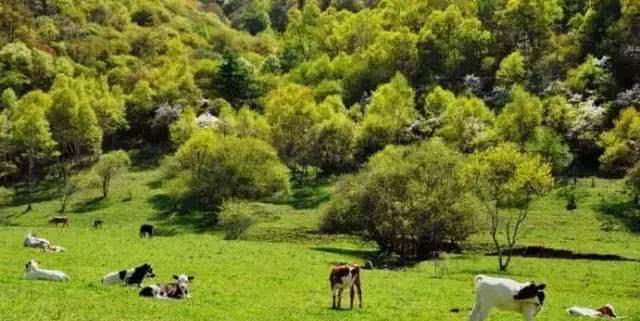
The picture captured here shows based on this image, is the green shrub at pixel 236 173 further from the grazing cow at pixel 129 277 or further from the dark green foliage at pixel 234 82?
the dark green foliage at pixel 234 82

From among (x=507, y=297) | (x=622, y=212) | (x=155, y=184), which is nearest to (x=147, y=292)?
(x=507, y=297)

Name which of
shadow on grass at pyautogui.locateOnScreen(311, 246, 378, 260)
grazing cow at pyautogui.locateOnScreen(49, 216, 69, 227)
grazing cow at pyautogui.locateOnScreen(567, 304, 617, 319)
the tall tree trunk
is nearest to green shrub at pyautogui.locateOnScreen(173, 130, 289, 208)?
grazing cow at pyautogui.locateOnScreen(49, 216, 69, 227)

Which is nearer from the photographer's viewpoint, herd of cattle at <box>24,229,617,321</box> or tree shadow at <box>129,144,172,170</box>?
herd of cattle at <box>24,229,617,321</box>

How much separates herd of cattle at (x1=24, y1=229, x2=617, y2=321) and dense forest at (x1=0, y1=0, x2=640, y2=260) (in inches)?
1096

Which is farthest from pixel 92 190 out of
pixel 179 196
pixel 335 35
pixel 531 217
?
pixel 335 35

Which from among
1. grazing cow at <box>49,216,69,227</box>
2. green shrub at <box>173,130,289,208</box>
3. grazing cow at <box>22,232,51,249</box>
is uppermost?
green shrub at <box>173,130,289,208</box>

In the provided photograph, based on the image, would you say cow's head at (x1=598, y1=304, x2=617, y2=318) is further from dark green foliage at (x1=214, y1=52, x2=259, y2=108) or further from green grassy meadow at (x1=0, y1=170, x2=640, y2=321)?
dark green foliage at (x1=214, y1=52, x2=259, y2=108)

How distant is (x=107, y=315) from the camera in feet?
72.1

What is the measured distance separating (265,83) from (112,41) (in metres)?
51.9

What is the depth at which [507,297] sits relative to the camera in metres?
20.8

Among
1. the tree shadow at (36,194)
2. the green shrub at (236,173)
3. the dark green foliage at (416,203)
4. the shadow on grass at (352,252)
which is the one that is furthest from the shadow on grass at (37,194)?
the dark green foliage at (416,203)

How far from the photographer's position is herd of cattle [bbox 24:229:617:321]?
20750 mm

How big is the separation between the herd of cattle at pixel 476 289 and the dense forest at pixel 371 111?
27838mm

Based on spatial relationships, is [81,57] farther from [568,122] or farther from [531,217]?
[531,217]
